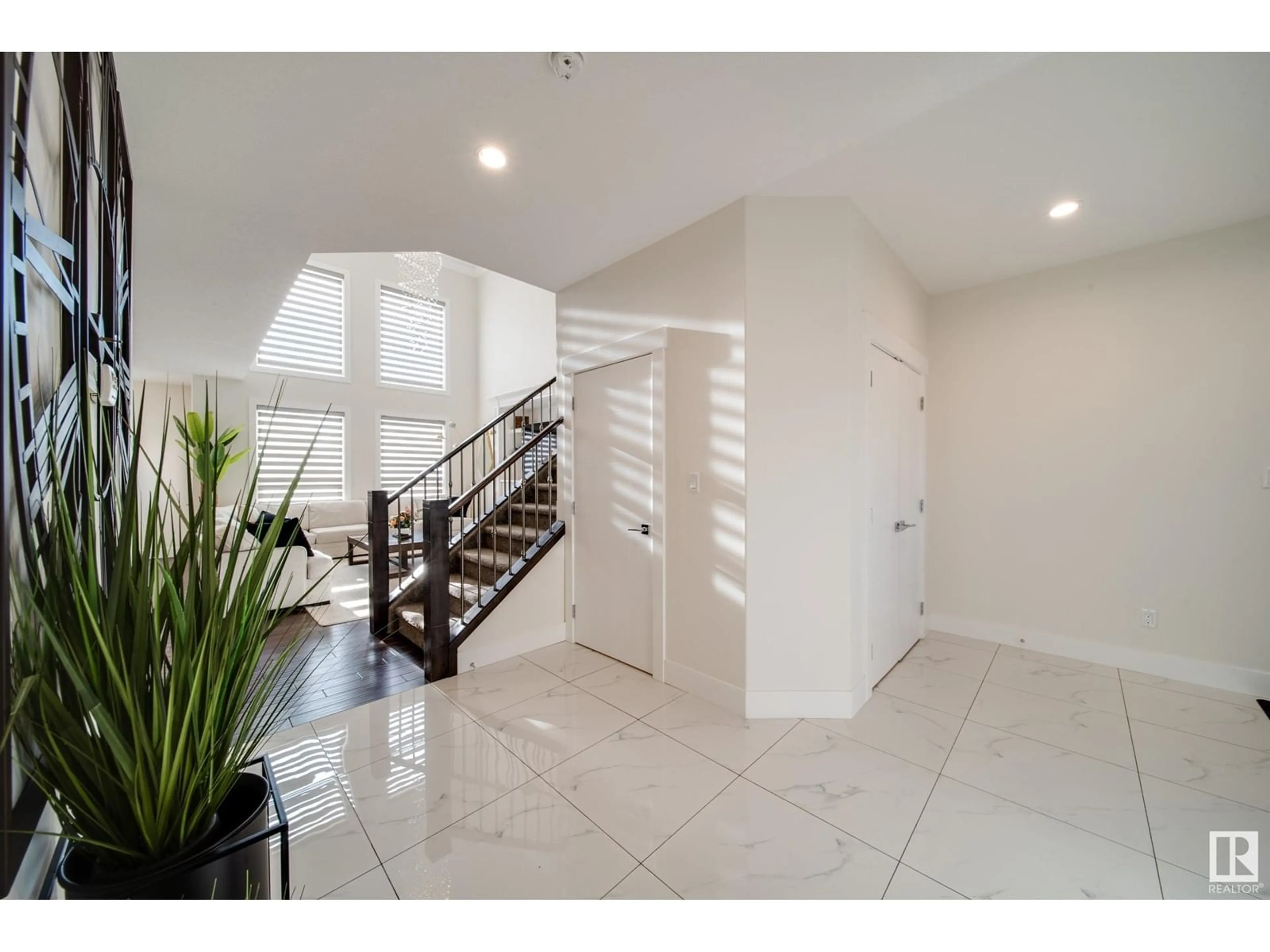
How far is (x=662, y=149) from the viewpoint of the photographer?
6.57 feet

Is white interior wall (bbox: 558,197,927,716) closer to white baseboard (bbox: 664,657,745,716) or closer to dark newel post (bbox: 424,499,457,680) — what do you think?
white baseboard (bbox: 664,657,745,716)

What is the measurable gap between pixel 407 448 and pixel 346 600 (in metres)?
4.14

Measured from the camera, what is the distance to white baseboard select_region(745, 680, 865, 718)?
2.40m

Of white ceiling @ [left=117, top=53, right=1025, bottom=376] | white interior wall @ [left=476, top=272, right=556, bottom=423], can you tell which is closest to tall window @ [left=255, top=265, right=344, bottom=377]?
white interior wall @ [left=476, top=272, right=556, bottom=423]

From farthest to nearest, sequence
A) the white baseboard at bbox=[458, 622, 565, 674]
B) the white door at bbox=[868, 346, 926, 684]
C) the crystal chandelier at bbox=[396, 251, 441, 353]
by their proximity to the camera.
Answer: the crystal chandelier at bbox=[396, 251, 441, 353]
the white baseboard at bbox=[458, 622, 565, 674]
the white door at bbox=[868, 346, 926, 684]

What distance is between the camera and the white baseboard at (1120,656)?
103 inches

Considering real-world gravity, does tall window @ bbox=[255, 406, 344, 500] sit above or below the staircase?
above

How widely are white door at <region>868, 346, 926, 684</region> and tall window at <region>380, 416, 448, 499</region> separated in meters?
6.77

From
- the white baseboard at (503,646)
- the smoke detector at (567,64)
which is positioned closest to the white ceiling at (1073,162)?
the smoke detector at (567,64)

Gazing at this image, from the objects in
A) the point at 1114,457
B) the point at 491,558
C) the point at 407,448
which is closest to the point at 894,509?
the point at 1114,457

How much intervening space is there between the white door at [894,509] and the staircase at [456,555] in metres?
2.08

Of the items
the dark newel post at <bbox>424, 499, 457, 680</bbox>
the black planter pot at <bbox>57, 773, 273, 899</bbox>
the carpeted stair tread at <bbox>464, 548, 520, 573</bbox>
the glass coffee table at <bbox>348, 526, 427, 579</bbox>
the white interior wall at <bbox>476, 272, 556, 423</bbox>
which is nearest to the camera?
the black planter pot at <bbox>57, 773, 273, 899</bbox>
